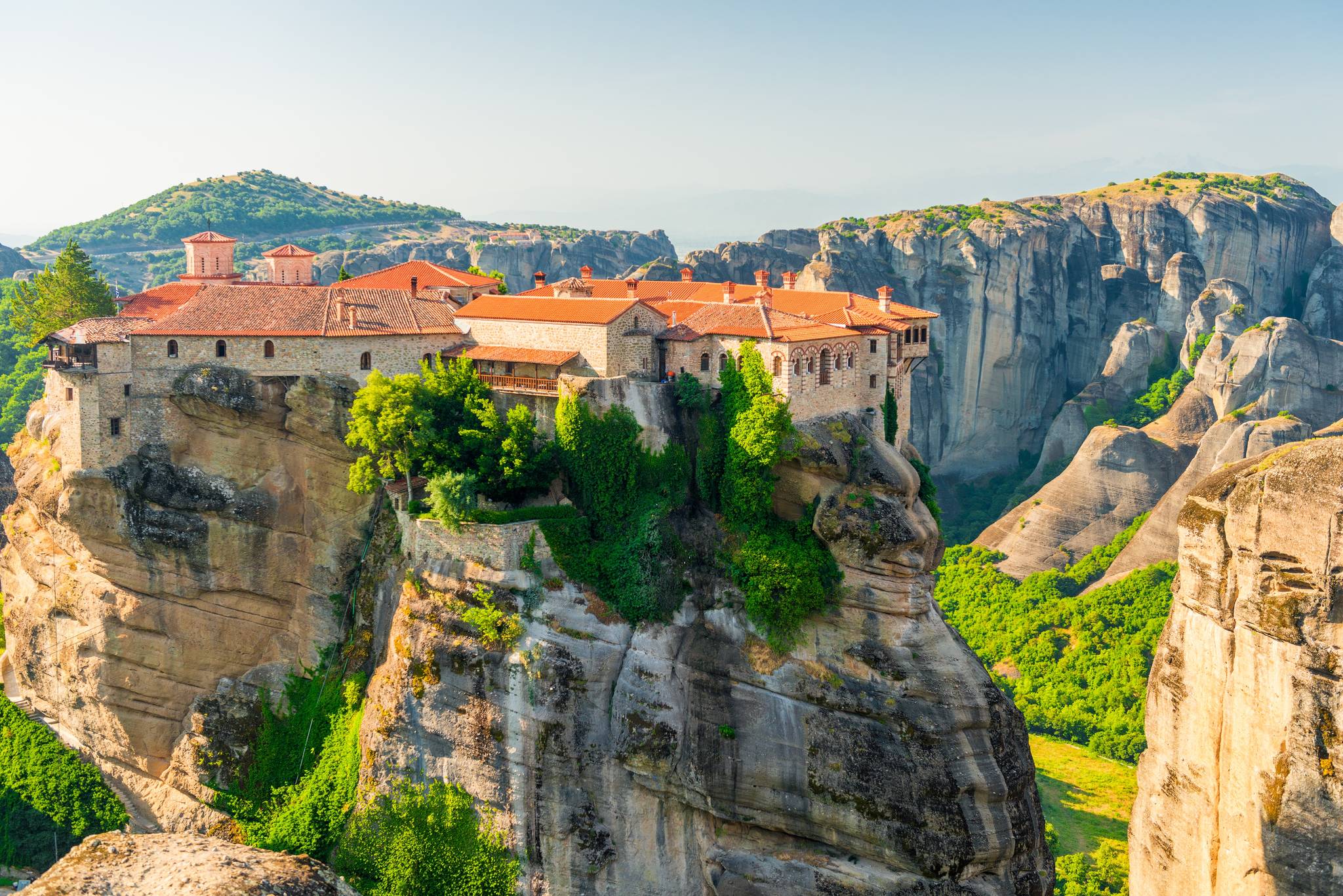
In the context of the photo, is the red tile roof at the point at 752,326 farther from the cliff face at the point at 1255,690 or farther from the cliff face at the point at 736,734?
the cliff face at the point at 1255,690

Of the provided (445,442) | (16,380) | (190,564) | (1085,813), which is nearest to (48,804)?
(190,564)

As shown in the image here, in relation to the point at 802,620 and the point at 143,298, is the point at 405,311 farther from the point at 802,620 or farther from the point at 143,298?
the point at 802,620

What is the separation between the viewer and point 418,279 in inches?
1960

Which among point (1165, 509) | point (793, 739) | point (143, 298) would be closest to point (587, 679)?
point (793, 739)

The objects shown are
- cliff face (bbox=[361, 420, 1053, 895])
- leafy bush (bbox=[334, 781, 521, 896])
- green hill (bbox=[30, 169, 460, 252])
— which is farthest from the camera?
green hill (bbox=[30, 169, 460, 252])

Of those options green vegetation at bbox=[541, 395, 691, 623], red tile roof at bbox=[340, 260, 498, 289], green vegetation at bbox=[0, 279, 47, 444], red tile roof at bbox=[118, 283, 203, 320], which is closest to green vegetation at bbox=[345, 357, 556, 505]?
green vegetation at bbox=[541, 395, 691, 623]

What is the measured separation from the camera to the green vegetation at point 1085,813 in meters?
45.7

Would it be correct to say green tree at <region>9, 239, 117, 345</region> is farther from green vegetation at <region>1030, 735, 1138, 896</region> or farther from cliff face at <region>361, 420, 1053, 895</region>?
green vegetation at <region>1030, 735, 1138, 896</region>

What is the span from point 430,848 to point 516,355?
1525 centimetres

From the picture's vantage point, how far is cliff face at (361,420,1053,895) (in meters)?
38.2

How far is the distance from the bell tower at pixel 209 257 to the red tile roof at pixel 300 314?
7545 millimetres

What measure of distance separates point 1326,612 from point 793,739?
18.2m

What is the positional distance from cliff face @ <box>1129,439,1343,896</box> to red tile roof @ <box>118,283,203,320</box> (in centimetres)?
3262

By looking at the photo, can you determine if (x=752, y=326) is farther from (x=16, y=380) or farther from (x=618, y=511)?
(x=16, y=380)
